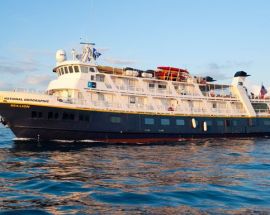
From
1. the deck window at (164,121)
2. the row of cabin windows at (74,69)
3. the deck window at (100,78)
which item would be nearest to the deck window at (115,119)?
the deck window at (100,78)

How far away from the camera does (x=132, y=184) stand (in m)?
12.9

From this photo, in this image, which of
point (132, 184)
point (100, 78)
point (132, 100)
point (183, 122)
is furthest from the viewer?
point (183, 122)

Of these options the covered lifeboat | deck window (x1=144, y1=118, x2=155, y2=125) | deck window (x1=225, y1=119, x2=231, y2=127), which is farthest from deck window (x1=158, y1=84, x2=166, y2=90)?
deck window (x1=225, y1=119, x2=231, y2=127)

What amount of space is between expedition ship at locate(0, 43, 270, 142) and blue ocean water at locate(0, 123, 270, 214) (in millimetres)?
7461

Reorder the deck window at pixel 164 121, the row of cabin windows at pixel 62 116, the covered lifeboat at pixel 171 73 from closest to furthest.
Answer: the row of cabin windows at pixel 62 116, the deck window at pixel 164 121, the covered lifeboat at pixel 171 73

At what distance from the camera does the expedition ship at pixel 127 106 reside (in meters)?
28.3

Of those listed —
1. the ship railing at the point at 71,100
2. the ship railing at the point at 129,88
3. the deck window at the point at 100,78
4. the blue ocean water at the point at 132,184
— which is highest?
the deck window at the point at 100,78

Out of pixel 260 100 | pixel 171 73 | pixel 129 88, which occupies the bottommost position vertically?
pixel 260 100

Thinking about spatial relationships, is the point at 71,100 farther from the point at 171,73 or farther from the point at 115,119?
the point at 171,73

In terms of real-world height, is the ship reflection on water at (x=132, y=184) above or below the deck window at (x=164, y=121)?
A: below

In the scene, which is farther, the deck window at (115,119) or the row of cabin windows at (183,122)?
the row of cabin windows at (183,122)

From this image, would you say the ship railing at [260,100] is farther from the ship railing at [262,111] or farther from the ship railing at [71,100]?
the ship railing at [71,100]

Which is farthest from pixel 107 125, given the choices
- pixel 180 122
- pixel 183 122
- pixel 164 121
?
pixel 183 122

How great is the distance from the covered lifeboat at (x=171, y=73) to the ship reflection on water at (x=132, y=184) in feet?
57.9
